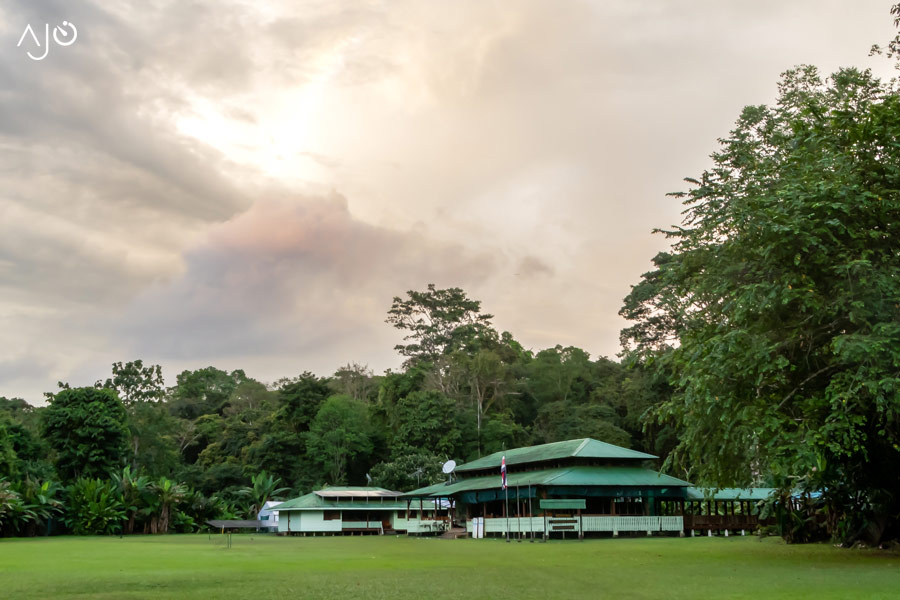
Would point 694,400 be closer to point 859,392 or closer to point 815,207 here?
point 859,392

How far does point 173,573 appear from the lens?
15.5m

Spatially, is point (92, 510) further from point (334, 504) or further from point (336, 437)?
point (336, 437)

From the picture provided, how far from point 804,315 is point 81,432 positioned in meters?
48.9

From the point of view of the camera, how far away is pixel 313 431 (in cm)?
6500

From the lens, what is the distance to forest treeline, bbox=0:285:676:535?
50.9m

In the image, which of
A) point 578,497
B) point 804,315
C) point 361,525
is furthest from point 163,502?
point 804,315

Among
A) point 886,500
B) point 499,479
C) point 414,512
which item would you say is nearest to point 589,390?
point 414,512

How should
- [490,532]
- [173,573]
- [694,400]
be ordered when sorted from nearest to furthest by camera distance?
[173,573] < [694,400] < [490,532]

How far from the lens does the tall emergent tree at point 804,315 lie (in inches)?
640

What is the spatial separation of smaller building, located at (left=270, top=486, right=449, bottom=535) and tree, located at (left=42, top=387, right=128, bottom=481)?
40.3 feet

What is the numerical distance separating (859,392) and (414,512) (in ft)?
133

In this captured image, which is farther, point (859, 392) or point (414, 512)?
point (414, 512)

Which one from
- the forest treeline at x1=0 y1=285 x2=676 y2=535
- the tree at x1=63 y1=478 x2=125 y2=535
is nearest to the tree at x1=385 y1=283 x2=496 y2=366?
the forest treeline at x1=0 y1=285 x2=676 y2=535

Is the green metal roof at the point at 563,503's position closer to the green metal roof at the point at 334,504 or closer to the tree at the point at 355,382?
the green metal roof at the point at 334,504
